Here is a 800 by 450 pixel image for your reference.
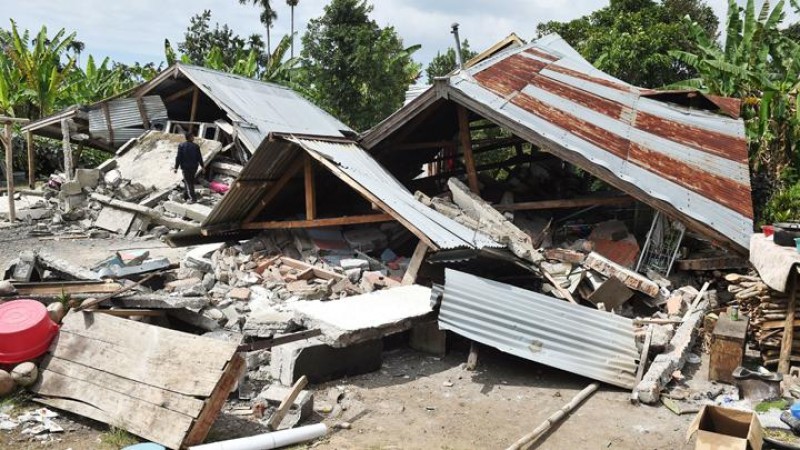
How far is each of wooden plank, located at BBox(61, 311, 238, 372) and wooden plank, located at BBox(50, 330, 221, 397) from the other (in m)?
0.01

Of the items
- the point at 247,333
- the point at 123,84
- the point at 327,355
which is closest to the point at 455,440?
the point at 327,355

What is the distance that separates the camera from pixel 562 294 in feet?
26.3

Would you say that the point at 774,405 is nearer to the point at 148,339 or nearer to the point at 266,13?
the point at 148,339

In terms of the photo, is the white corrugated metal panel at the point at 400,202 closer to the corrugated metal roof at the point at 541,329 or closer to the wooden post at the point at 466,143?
the corrugated metal roof at the point at 541,329

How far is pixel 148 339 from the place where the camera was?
5.51 metres

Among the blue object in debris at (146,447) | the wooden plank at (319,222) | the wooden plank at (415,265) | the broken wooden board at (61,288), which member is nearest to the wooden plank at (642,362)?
the wooden plank at (415,265)

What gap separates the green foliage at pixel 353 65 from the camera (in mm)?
22859

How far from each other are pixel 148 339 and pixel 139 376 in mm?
367

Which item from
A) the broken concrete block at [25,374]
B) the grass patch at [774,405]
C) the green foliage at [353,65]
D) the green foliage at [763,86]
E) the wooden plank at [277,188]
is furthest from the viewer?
the green foliage at [353,65]

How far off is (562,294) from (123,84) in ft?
A: 76.9

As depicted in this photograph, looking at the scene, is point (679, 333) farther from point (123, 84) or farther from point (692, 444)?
point (123, 84)

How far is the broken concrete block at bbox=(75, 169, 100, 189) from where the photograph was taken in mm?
14078

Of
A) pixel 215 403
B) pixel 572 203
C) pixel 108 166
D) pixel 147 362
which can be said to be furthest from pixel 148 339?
pixel 108 166

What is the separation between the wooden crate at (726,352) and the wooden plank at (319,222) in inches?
169
